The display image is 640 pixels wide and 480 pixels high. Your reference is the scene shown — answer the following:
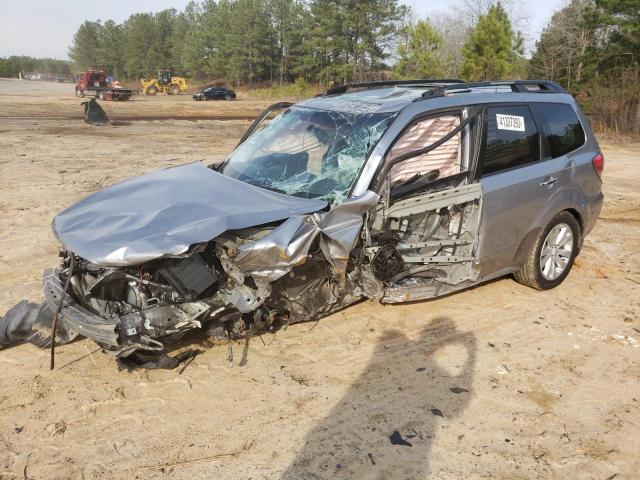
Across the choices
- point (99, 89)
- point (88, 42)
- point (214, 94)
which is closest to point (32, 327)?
point (99, 89)

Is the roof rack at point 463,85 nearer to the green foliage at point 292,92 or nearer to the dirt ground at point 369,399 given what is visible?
the dirt ground at point 369,399

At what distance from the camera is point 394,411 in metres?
3.17

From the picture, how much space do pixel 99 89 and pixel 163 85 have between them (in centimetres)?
1104

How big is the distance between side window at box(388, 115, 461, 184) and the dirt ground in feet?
4.00

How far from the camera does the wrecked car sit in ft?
10.5

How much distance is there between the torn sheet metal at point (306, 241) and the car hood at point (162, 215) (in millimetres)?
143

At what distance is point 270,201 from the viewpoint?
3654 millimetres

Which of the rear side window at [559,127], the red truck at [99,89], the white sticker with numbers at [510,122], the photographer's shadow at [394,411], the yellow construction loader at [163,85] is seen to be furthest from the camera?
the yellow construction loader at [163,85]

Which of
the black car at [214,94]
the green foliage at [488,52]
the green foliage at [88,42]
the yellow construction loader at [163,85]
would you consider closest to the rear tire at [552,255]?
the green foliage at [488,52]

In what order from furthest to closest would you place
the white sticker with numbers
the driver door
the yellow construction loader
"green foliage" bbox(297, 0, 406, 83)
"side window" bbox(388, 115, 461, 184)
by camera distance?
the yellow construction loader, "green foliage" bbox(297, 0, 406, 83), the white sticker with numbers, "side window" bbox(388, 115, 461, 184), the driver door

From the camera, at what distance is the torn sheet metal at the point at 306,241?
321cm

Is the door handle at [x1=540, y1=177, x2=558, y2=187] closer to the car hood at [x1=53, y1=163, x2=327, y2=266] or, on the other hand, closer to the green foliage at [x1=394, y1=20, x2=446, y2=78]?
the car hood at [x1=53, y1=163, x2=327, y2=266]

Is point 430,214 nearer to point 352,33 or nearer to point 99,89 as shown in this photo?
point 99,89

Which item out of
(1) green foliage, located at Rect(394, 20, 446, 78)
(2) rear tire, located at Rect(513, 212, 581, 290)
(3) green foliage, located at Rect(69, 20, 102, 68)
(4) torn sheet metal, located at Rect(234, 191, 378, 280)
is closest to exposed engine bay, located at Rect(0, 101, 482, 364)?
(4) torn sheet metal, located at Rect(234, 191, 378, 280)
